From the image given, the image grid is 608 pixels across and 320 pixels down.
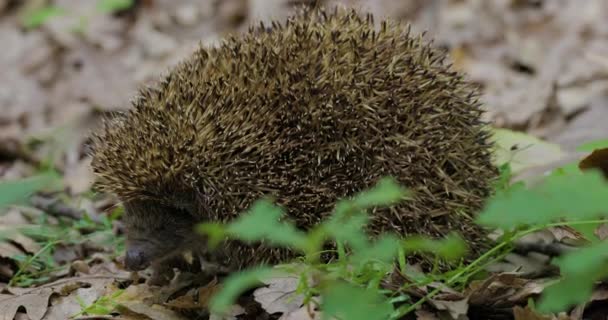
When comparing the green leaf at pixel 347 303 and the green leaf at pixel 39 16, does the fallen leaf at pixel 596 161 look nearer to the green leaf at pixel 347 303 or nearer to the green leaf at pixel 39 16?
the green leaf at pixel 347 303

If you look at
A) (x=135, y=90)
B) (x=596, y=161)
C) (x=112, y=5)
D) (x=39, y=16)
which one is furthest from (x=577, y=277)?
(x=39, y=16)

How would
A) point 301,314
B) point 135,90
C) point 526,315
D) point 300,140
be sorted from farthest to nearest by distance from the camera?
point 135,90, point 300,140, point 301,314, point 526,315

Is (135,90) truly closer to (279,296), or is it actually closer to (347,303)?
(279,296)

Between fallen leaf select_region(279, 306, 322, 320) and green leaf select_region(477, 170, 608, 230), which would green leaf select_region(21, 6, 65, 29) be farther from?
green leaf select_region(477, 170, 608, 230)

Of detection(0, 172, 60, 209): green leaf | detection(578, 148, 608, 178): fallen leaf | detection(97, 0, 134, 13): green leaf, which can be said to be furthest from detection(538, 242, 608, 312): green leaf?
detection(97, 0, 134, 13): green leaf

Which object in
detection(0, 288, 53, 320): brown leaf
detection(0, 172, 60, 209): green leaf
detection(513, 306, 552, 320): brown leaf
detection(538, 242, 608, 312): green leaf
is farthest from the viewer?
detection(0, 288, 53, 320): brown leaf

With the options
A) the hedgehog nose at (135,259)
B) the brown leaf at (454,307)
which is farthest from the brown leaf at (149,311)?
the brown leaf at (454,307)

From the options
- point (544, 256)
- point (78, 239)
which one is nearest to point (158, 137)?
point (78, 239)

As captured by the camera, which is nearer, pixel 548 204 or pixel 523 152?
pixel 548 204
